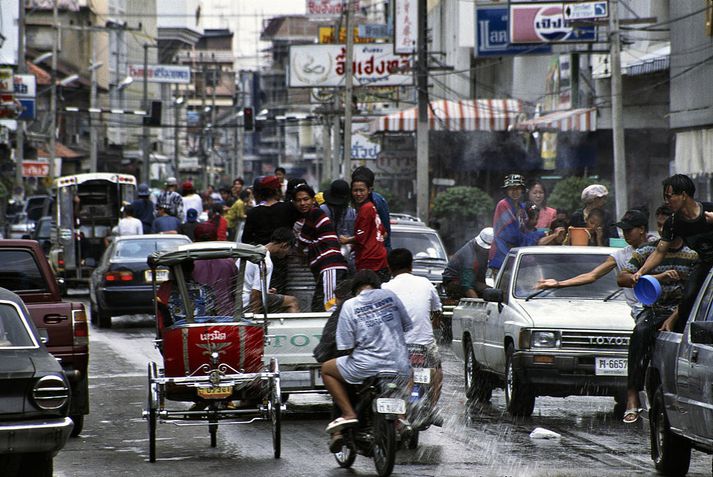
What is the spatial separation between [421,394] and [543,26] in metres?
26.2

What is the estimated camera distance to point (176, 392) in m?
10.4

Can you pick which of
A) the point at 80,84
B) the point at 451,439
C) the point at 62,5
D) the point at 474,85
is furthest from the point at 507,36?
the point at 62,5

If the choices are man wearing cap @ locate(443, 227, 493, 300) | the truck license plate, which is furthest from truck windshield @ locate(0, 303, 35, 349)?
man wearing cap @ locate(443, 227, 493, 300)

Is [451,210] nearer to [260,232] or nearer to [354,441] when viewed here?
[260,232]

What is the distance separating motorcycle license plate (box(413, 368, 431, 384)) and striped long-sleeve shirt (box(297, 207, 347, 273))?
260 centimetres

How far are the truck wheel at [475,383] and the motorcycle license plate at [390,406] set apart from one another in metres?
4.94

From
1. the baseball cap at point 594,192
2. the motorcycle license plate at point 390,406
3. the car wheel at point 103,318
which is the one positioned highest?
the baseball cap at point 594,192

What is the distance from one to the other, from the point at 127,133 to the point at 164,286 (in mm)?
101814

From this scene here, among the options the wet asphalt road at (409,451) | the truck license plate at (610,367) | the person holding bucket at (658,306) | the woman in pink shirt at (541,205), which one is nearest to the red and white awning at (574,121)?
the woman in pink shirt at (541,205)

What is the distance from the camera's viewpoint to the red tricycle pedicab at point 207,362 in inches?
403

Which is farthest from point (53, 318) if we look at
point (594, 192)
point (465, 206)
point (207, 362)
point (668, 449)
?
point (465, 206)

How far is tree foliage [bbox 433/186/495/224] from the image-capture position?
38438 millimetres

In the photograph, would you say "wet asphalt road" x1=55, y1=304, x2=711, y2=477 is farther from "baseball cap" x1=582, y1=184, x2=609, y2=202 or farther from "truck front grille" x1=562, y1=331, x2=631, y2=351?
"baseball cap" x1=582, y1=184, x2=609, y2=202

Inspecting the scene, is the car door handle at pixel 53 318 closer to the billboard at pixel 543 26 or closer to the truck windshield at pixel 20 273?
the truck windshield at pixel 20 273
